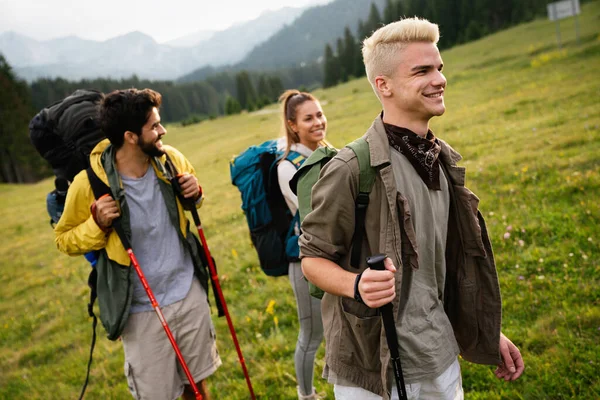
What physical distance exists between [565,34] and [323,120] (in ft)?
143

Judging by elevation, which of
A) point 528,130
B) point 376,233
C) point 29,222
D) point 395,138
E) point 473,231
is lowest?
point 29,222

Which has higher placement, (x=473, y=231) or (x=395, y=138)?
(x=395, y=138)

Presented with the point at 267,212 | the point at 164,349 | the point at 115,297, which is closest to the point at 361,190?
the point at 267,212

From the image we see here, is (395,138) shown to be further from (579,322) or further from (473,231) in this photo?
(579,322)

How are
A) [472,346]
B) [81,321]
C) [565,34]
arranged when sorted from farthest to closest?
1. [565,34]
2. [81,321]
3. [472,346]

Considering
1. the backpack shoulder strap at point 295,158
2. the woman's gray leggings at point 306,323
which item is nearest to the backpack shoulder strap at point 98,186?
the backpack shoulder strap at point 295,158

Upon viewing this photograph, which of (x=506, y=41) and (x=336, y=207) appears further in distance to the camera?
(x=506, y=41)

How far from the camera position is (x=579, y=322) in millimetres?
4297

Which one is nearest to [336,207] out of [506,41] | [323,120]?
[323,120]

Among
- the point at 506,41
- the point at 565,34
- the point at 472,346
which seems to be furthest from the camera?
the point at 506,41

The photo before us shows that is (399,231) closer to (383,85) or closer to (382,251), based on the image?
(382,251)

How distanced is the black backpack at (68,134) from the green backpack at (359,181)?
8.44 ft

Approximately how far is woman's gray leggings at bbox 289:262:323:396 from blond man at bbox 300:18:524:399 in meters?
1.43

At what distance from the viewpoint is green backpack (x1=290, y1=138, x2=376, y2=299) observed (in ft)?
7.33
